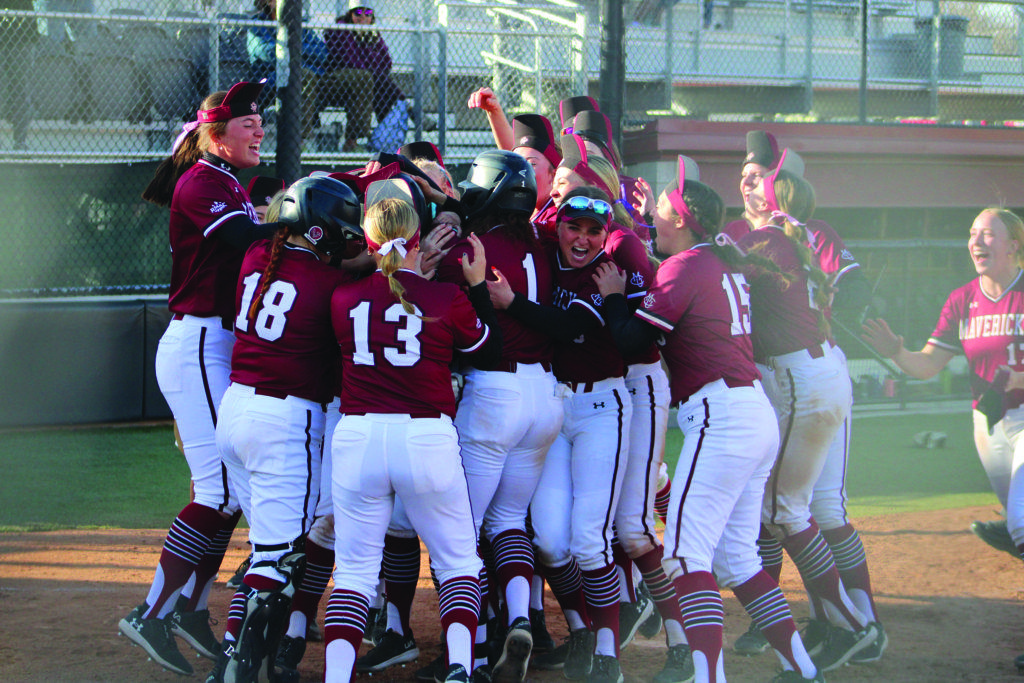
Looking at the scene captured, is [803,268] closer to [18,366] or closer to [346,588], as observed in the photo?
[346,588]

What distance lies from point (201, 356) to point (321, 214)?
3.09ft

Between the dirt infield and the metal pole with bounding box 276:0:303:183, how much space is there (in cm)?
248

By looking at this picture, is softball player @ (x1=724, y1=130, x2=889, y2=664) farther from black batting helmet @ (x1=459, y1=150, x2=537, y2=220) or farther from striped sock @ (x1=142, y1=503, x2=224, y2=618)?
striped sock @ (x1=142, y1=503, x2=224, y2=618)

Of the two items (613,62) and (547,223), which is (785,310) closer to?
(547,223)

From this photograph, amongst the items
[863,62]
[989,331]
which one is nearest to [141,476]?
[989,331]

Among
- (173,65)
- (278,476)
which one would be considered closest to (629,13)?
(173,65)

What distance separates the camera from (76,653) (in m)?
4.05

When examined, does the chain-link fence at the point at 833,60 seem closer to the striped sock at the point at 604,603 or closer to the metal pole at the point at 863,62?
the metal pole at the point at 863,62

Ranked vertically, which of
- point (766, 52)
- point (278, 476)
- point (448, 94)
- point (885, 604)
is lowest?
point (885, 604)

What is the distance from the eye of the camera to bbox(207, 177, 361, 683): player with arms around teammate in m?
3.50

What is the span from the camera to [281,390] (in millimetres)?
3559

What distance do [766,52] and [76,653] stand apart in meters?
10.3

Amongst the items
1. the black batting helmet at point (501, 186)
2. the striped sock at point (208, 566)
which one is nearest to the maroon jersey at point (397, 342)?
the black batting helmet at point (501, 186)

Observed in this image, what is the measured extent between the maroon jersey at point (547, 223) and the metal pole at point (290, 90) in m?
2.74
